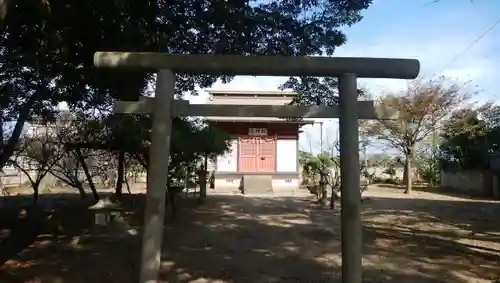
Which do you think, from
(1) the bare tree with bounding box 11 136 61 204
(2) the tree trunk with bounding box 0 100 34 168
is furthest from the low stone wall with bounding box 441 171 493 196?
(2) the tree trunk with bounding box 0 100 34 168

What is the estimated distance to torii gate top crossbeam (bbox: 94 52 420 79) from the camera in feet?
16.2

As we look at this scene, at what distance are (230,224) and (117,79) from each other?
5.39 m

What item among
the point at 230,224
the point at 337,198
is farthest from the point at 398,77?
the point at 337,198

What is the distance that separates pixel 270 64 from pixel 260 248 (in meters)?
4.59

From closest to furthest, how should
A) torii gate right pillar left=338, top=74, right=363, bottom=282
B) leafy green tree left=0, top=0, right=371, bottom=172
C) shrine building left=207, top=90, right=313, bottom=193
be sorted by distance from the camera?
torii gate right pillar left=338, top=74, right=363, bottom=282, leafy green tree left=0, top=0, right=371, bottom=172, shrine building left=207, top=90, right=313, bottom=193

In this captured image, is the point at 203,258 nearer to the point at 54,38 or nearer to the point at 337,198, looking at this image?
the point at 54,38

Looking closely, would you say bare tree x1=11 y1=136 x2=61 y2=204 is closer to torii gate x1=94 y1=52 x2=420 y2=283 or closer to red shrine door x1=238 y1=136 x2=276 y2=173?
torii gate x1=94 y1=52 x2=420 y2=283

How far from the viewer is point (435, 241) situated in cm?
940

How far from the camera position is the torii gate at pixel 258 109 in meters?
4.84

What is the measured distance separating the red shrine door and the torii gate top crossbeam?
1865 centimetres

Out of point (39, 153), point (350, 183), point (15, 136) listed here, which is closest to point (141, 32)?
point (350, 183)

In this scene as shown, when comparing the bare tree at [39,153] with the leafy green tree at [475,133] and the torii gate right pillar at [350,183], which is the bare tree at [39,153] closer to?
the torii gate right pillar at [350,183]

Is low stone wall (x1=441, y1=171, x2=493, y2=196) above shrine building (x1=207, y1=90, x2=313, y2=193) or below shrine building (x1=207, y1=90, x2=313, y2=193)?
below

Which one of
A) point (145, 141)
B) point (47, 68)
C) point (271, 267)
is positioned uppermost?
point (47, 68)
